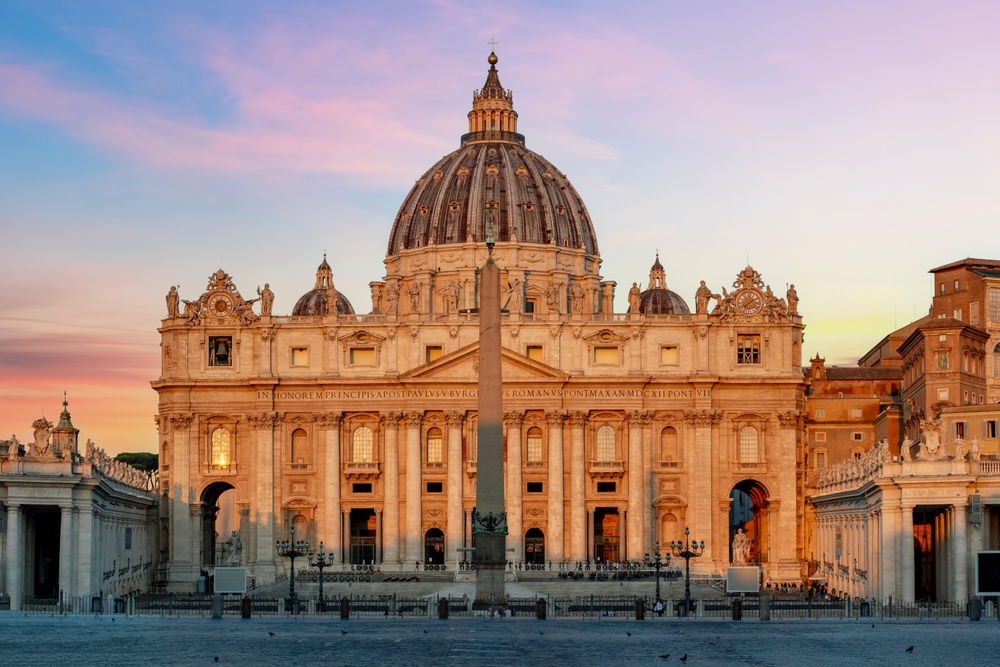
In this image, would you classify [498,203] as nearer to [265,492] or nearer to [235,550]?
[265,492]

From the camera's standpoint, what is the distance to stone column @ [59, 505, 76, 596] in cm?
9075

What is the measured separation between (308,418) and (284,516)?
6.36 meters

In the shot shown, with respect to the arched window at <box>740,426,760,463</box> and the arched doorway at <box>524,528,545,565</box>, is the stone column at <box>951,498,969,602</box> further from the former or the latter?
the arched doorway at <box>524,528,545,565</box>

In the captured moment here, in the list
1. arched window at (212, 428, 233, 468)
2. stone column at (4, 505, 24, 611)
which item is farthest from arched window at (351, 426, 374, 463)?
stone column at (4, 505, 24, 611)

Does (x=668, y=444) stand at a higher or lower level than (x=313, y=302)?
lower

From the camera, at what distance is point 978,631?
2680 inches

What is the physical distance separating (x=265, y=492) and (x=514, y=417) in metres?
16.3

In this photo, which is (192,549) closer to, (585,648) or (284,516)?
(284,516)

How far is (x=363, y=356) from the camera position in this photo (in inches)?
4990

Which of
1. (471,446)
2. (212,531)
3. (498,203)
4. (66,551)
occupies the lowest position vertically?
(66,551)

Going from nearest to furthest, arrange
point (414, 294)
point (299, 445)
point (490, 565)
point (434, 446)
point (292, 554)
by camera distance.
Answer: point (490, 565) → point (292, 554) → point (434, 446) → point (299, 445) → point (414, 294)

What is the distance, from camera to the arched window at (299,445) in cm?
12706

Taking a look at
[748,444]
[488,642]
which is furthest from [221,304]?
[488,642]

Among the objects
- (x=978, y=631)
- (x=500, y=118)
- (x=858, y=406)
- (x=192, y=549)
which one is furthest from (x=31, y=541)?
(x=500, y=118)
